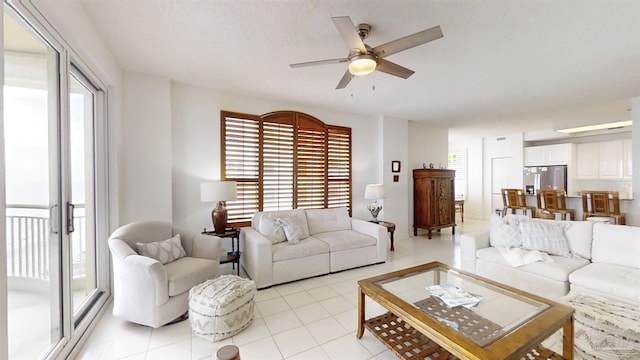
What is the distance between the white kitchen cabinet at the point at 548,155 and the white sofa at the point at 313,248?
578 centimetres

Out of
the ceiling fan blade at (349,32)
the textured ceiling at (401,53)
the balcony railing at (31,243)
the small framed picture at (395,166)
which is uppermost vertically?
the textured ceiling at (401,53)

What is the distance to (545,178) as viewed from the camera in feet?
21.8

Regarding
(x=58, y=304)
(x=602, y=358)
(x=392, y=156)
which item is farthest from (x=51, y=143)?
(x=392, y=156)

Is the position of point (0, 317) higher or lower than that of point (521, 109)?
lower

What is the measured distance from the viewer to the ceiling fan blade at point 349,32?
5.32ft

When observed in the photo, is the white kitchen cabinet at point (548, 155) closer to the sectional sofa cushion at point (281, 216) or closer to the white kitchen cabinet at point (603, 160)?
the white kitchen cabinet at point (603, 160)

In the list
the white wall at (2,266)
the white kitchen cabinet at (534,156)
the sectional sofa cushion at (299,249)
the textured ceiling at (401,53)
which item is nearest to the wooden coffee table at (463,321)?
the sectional sofa cushion at (299,249)

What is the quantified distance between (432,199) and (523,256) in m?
2.68

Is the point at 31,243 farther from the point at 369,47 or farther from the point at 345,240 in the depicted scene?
the point at 345,240

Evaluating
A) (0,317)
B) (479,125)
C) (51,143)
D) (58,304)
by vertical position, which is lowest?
(58,304)

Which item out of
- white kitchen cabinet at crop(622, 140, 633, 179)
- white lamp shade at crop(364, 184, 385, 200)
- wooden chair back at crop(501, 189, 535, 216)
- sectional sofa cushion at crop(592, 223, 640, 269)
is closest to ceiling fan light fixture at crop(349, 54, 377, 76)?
white lamp shade at crop(364, 184, 385, 200)

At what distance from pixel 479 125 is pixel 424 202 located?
2.40 m

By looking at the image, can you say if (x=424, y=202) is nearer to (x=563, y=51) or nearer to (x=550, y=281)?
(x=550, y=281)

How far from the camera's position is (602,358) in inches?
62.3
